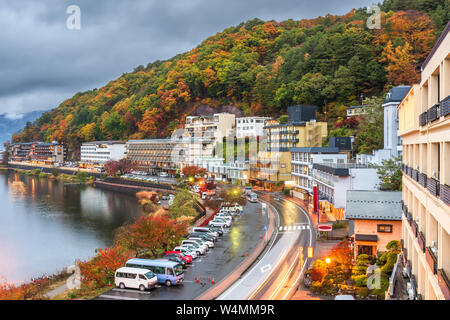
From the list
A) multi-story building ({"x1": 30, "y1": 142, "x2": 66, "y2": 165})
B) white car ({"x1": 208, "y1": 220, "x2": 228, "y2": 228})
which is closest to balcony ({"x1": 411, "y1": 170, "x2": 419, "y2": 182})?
white car ({"x1": 208, "y1": 220, "x2": 228, "y2": 228})

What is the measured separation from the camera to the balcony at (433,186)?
7.99 meters

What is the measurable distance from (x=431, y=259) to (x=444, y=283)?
1425mm

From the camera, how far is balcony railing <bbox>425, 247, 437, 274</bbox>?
7856mm

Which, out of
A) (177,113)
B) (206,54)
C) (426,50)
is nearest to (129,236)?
(426,50)

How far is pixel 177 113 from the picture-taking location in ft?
270

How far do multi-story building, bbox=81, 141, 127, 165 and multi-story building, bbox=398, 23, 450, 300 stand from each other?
248 ft

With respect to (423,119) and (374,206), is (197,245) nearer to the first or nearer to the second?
(374,206)

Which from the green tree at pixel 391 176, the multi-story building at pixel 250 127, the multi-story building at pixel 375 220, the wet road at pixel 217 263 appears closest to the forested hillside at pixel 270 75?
the multi-story building at pixel 250 127

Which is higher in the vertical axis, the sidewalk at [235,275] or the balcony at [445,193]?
the balcony at [445,193]

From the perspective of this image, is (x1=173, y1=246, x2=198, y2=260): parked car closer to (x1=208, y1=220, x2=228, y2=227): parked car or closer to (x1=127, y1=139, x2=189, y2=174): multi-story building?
(x1=208, y1=220, x2=228, y2=227): parked car

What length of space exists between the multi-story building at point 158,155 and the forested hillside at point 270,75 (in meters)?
6.55

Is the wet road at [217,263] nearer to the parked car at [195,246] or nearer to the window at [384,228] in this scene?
the parked car at [195,246]
